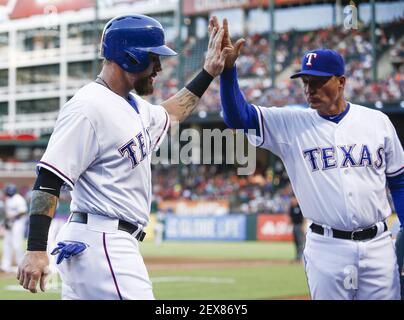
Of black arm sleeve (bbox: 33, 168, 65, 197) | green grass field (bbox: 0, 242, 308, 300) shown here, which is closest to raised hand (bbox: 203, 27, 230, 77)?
black arm sleeve (bbox: 33, 168, 65, 197)

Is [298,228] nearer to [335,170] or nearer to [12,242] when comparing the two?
[12,242]

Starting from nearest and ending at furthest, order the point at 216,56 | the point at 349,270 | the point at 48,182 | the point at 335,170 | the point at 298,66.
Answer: the point at 48,182, the point at 349,270, the point at 335,170, the point at 216,56, the point at 298,66

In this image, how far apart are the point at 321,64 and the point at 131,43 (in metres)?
1.32

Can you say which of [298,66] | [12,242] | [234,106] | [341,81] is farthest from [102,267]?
[298,66]

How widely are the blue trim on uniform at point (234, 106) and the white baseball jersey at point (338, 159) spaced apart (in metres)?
0.06

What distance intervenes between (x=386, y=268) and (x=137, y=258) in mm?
1598

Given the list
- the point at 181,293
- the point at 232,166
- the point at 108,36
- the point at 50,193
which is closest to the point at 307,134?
the point at 108,36

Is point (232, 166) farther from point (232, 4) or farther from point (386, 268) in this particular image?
point (386, 268)

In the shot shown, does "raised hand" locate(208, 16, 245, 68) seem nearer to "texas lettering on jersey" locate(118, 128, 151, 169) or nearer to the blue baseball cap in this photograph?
the blue baseball cap

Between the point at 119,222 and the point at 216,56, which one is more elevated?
the point at 216,56

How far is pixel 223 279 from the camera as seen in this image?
43.2ft

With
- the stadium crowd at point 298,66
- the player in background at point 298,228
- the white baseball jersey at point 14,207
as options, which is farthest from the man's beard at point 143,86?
the stadium crowd at point 298,66

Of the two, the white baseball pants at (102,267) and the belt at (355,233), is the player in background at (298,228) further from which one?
the white baseball pants at (102,267)

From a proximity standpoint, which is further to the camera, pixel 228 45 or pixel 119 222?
pixel 228 45
